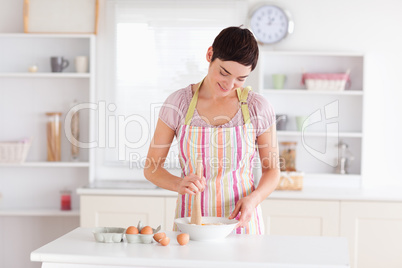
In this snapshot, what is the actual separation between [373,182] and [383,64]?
3.02ft

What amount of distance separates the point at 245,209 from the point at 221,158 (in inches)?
12.5

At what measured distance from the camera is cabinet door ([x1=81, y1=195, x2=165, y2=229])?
3.99 m

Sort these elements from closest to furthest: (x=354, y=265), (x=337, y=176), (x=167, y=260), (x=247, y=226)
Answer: (x=167, y=260) < (x=247, y=226) < (x=354, y=265) < (x=337, y=176)

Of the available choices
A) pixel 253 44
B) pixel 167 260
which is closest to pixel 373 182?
pixel 253 44

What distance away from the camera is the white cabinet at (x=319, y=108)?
172 inches

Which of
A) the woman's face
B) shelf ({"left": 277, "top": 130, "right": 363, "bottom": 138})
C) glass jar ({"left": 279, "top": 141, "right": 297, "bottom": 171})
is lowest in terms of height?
glass jar ({"left": 279, "top": 141, "right": 297, "bottom": 171})

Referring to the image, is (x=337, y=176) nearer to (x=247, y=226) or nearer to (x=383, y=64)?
(x=383, y=64)

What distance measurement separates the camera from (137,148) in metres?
4.48

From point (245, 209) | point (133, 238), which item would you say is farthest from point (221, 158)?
point (133, 238)

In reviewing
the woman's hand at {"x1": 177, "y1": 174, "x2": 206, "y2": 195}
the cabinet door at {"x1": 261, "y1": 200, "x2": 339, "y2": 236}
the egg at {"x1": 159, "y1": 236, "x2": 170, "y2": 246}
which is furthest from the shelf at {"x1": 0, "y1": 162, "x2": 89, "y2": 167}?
the egg at {"x1": 159, "y1": 236, "x2": 170, "y2": 246}

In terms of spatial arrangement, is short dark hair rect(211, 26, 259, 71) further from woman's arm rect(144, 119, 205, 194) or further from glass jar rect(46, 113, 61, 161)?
glass jar rect(46, 113, 61, 161)

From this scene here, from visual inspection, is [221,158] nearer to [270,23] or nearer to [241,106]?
[241,106]

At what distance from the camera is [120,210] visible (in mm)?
4023

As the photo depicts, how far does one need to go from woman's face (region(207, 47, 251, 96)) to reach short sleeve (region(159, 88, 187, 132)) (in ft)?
0.63
